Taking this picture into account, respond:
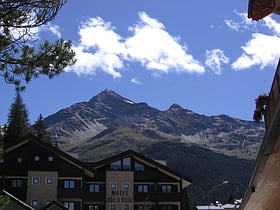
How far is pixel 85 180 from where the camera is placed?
207 feet

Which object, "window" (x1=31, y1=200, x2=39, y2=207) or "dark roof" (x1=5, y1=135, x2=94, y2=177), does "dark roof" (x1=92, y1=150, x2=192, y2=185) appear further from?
"window" (x1=31, y1=200, x2=39, y2=207)

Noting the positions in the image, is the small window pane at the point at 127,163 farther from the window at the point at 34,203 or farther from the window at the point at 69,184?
the window at the point at 34,203

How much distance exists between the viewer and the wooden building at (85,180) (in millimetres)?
60156

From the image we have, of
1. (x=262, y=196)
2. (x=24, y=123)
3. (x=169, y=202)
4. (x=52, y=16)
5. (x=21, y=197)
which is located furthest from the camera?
(x=24, y=123)

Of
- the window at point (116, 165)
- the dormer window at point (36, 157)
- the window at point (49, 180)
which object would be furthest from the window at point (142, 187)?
the dormer window at point (36, 157)

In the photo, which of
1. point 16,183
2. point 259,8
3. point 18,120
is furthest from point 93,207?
point 259,8

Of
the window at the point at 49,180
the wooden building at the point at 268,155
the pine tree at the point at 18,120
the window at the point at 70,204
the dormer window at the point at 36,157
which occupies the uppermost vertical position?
the pine tree at the point at 18,120

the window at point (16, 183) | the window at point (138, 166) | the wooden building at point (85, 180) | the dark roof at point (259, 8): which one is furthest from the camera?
the window at point (138, 166)

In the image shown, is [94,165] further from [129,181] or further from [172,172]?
[172,172]

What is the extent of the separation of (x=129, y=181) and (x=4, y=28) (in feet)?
167

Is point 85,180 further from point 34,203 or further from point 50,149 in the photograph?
point 34,203

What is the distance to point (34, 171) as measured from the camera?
61.1 m

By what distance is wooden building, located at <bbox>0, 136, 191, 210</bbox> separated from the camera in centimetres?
6016

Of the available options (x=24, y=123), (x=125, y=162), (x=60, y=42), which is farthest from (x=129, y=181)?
(x=60, y=42)
